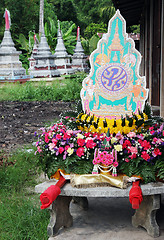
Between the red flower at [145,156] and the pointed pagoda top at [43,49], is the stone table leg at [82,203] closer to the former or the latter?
the red flower at [145,156]

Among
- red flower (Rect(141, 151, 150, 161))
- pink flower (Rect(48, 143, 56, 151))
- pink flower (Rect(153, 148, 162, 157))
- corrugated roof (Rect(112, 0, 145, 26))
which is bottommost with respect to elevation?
red flower (Rect(141, 151, 150, 161))

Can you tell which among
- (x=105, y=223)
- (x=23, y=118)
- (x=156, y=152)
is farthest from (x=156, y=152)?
(x=23, y=118)

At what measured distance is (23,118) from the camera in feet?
31.2

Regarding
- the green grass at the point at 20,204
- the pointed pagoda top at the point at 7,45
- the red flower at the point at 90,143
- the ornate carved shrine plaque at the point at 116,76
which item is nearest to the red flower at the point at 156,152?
the red flower at the point at 90,143

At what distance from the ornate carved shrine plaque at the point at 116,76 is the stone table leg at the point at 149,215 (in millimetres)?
1151

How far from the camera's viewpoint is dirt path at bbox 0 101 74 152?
7.02 m

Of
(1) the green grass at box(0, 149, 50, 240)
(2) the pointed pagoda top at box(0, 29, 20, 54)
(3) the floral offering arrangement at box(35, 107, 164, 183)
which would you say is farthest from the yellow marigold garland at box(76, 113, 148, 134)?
(2) the pointed pagoda top at box(0, 29, 20, 54)

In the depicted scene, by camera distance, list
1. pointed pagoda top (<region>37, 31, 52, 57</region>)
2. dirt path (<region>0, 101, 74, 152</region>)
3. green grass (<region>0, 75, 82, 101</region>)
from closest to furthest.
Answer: dirt path (<region>0, 101, 74, 152</region>), green grass (<region>0, 75, 82, 101</region>), pointed pagoda top (<region>37, 31, 52, 57</region>)

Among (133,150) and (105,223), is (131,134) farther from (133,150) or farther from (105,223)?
(105,223)

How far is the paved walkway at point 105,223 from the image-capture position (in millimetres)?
3086

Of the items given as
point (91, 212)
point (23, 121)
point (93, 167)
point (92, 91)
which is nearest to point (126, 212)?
point (91, 212)

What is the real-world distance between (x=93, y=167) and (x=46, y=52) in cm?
1558

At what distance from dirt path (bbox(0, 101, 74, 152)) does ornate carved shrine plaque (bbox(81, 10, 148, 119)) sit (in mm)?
2780

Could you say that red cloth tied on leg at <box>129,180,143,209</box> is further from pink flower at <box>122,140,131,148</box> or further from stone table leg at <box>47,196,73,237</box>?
stone table leg at <box>47,196,73,237</box>
